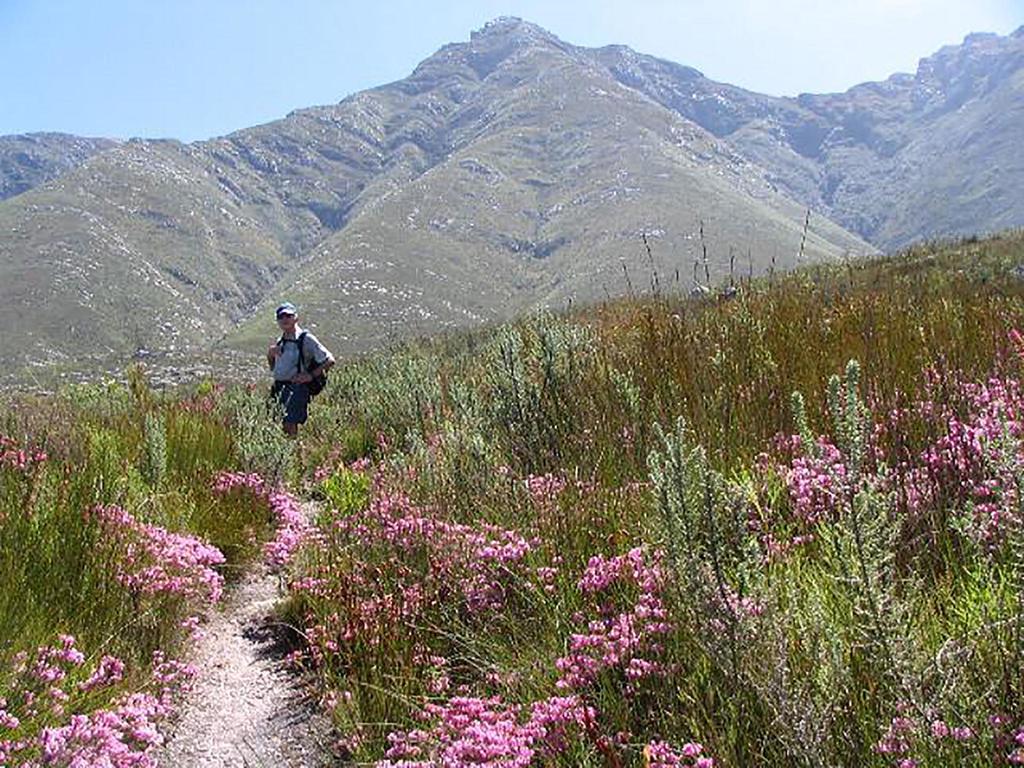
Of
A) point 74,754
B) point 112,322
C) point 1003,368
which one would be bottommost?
point 112,322

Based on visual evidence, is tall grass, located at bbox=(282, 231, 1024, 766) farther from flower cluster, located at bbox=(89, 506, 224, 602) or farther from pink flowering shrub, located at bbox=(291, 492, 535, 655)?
flower cluster, located at bbox=(89, 506, 224, 602)

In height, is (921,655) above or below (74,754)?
above

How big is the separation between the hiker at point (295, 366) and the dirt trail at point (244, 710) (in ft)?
16.7

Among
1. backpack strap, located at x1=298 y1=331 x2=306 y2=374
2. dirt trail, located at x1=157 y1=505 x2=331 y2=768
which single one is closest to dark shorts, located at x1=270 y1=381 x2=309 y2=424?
backpack strap, located at x1=298 y1=331 x2=306 y2=374

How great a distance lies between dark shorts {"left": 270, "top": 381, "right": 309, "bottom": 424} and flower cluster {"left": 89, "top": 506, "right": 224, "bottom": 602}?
4.96 meters

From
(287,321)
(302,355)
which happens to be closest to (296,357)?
(302,355)

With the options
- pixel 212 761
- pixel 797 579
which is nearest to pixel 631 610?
pixel 797 579

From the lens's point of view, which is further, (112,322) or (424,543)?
(112,322)

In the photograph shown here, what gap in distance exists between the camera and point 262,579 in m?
6.12

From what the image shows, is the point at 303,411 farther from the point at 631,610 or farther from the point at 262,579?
the point at 631,610

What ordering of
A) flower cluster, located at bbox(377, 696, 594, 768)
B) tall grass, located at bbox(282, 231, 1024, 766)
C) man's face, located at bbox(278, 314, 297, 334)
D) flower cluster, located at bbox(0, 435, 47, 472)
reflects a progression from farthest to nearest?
man's face, located at bbox(278, 314, 297, 334), flower cluster, located at bbox(0, 435, 47, 472), flower cluster, located at bbox(377, 696, 594, 768), tall grass, located at bbox(282, 231, 1024, 766)

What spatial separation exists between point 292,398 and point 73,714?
23.7 ft

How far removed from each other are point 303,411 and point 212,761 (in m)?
7.06

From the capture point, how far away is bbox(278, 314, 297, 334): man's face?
392 inches
